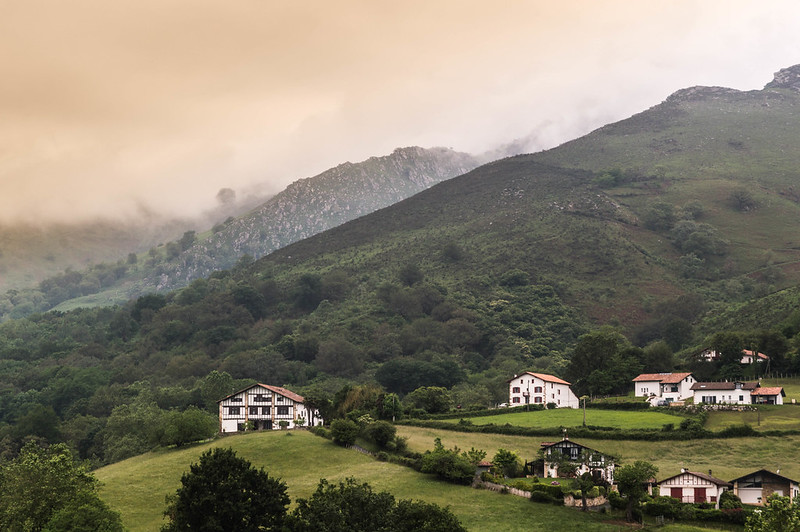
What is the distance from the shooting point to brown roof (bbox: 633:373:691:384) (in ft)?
352

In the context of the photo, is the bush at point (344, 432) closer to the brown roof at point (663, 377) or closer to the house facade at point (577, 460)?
the house facade at point (577, 460)

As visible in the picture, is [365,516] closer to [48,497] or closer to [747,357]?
[48,497]

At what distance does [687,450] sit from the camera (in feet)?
260

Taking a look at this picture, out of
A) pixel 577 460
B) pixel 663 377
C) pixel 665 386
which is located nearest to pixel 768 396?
pixel 665 386

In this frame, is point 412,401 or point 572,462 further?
point 412,401

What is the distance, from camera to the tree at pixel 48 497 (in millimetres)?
54031

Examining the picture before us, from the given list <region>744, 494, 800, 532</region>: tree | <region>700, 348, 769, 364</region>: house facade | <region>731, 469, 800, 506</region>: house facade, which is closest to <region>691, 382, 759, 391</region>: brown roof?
<region>700, 348, 769, 364</region>: house facade

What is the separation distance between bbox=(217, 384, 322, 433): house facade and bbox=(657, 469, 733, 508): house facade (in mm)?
47870

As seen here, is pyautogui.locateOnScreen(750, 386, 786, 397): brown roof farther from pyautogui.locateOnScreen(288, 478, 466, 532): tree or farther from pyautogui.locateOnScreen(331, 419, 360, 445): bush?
pyautogui.locateOnScreen(288, 478, 466, 532): tree

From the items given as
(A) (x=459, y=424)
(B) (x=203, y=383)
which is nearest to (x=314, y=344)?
(B) (x=203, y=383)

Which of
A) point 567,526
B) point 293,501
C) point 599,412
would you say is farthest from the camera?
point 599,412

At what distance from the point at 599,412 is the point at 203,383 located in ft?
234

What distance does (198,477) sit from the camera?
2121 inches

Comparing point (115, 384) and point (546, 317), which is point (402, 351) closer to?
point (546, 317)
